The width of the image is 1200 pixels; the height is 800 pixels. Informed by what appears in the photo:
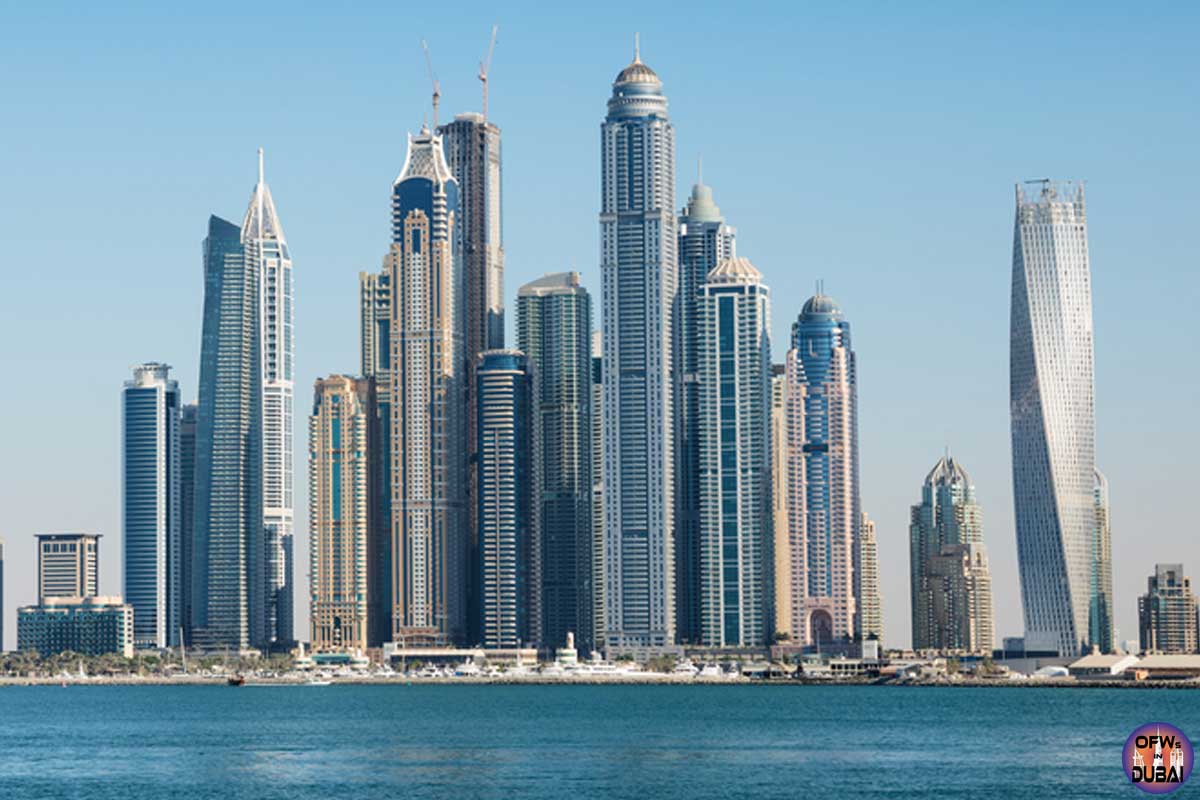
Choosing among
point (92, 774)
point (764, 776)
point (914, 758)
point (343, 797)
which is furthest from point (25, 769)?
point (914, 758)

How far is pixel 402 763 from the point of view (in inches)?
6688

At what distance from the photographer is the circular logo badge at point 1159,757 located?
98.5 meters

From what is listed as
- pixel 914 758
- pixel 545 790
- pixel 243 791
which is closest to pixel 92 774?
pixel 243 791

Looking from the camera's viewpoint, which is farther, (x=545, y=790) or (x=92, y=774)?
(x=92, y=774)

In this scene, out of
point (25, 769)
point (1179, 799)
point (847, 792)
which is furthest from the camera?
point (25, 769)

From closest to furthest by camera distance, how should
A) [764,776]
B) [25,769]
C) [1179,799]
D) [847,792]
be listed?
[1179,799]
[847,792]
[764,776]
[25,769]

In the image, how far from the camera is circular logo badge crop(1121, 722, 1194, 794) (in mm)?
98500

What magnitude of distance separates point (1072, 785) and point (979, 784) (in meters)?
6.01

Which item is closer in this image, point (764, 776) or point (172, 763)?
point (764, 776)

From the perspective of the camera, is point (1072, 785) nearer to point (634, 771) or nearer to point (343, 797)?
point (634, 771)

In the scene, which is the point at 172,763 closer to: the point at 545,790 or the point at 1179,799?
the point at 545,790

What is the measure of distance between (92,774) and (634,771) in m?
38.8

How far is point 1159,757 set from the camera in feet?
366

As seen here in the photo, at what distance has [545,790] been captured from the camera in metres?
146
